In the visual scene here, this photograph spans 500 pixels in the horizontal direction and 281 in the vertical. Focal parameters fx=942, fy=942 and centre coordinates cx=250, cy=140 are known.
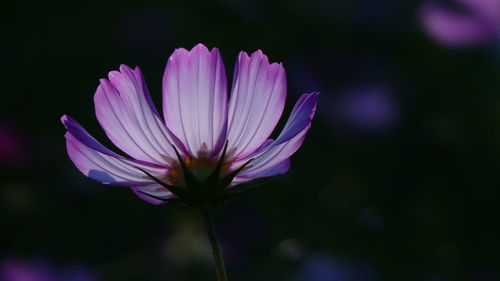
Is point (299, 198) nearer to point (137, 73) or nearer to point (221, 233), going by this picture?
point (221, 233)

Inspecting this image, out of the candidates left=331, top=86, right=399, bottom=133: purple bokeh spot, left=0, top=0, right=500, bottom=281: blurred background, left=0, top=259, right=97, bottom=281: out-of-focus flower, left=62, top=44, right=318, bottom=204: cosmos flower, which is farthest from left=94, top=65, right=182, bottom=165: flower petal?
left=331, top=86, right=399, bottom=133: purple bokeh spot

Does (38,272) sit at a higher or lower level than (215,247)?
lower

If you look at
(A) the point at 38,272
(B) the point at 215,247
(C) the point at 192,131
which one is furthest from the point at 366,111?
(B) the point at 215,247

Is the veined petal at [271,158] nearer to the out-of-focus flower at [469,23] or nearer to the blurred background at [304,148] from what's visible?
the blurred background at [304,148]

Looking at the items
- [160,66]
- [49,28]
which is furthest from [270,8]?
[49,28]

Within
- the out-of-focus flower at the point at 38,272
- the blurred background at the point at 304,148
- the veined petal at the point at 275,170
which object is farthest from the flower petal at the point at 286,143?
the out-of-focus flower at the point at 38,272

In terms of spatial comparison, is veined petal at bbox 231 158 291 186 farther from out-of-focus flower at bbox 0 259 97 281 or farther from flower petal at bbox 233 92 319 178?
out-of-focus flower at bbox 0 259 97 281

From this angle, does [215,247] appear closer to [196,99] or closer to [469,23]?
[196,99]
